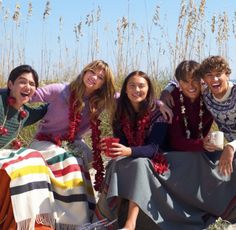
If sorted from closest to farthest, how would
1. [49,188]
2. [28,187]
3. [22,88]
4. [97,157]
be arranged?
[28,187]
[49,188]
[22,88]
[97,157]

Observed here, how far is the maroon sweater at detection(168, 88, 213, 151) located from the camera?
10.6 feet

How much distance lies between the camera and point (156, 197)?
9.96 feet

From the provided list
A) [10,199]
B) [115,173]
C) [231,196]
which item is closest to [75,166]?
[115,173]

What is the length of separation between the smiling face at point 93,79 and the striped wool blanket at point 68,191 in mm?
564

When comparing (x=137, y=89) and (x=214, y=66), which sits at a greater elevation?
(x=214, y=66)

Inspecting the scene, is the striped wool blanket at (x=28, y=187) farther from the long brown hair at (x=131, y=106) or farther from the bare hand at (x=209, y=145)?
the bare hand at (x=209, y=145)

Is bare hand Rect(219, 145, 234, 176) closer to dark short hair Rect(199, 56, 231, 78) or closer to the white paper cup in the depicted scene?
the white paper cup

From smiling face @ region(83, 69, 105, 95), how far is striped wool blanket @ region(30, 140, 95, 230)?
0.56 m

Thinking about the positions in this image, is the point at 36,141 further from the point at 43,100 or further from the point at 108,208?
the point at 108,208

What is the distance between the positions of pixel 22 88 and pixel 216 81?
51.4 inches

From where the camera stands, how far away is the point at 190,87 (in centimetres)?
330

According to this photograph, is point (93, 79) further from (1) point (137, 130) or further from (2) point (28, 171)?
(2) point (28, 171)

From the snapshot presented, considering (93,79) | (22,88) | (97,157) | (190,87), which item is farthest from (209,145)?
(22,88)

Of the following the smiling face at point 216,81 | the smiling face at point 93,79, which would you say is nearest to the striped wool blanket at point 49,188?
the smiling face at point 93,79
